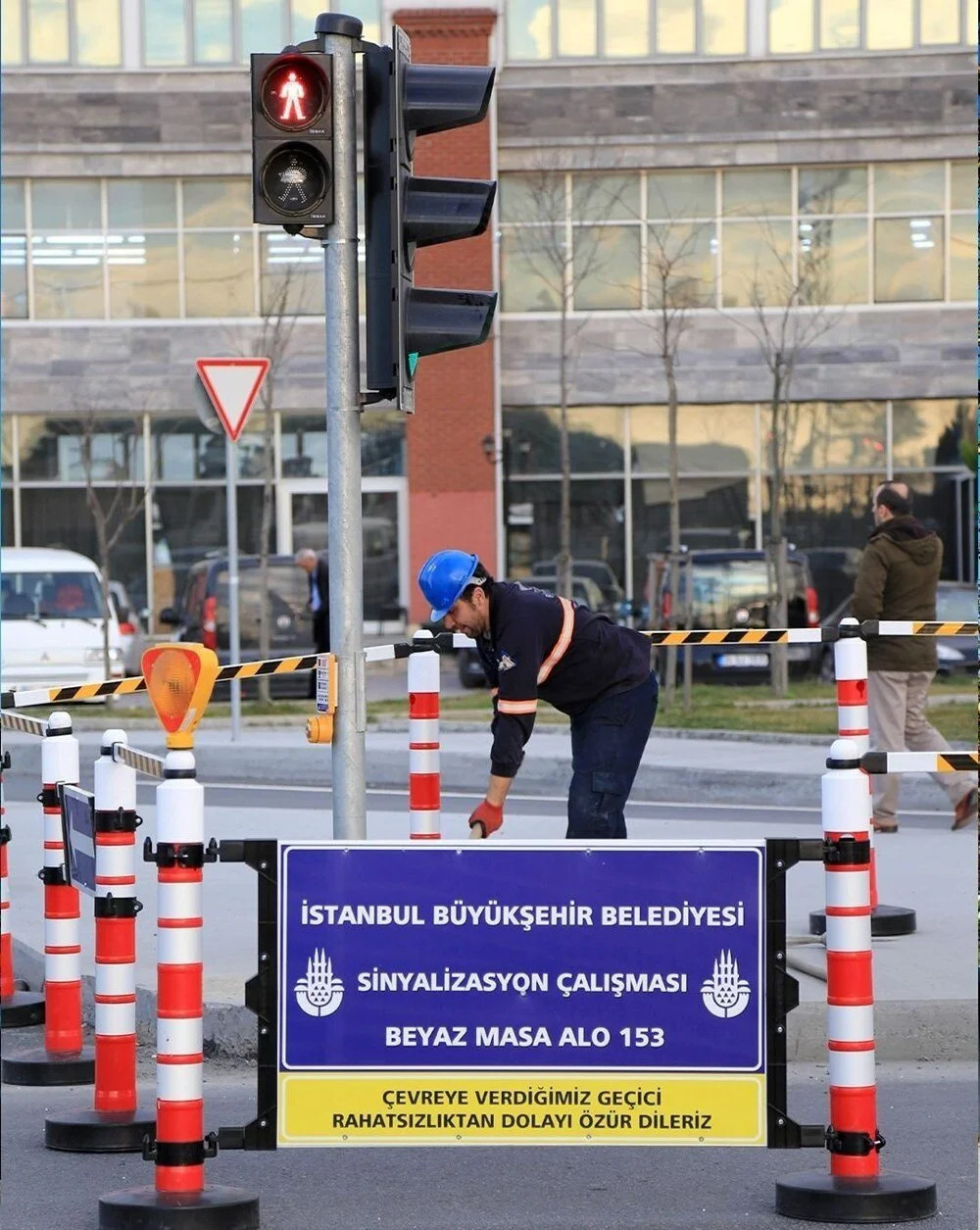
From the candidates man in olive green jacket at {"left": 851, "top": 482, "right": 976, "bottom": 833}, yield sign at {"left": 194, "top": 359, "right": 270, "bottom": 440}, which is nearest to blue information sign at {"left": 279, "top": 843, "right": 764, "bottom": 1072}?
man in olive green jacket at {"left": 851, "top": 482, "right": 976, "bottom": 833}

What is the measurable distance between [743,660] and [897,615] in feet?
45.4

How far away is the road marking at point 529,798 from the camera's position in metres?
14.6

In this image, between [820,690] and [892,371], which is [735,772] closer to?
[820,690]

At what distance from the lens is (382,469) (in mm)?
37000

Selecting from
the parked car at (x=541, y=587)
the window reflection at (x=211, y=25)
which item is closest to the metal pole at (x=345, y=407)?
the parked car at (x=541, y=587)

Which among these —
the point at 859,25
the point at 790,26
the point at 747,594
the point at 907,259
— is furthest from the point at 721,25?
the point at 747,594

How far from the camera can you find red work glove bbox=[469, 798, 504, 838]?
280 inches

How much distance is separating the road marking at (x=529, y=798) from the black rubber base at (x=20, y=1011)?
577cm

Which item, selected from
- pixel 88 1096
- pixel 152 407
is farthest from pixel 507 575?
pixel 88 1096

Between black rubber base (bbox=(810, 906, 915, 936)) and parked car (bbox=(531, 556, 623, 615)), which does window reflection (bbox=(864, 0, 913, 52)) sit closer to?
parked car (bbox=(531, 556, 623, 615))

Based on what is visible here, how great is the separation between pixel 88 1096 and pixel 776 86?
3124 cm

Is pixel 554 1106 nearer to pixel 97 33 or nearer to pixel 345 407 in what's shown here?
pixel 345 407

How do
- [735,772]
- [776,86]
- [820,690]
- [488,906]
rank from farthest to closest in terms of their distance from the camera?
[776,86]
[820,690]
[735,772]
[488,906]

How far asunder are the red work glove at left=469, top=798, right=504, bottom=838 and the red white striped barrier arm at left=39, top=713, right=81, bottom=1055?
1.46 metres
